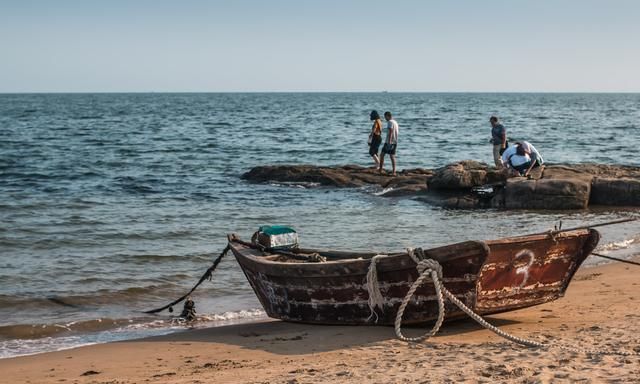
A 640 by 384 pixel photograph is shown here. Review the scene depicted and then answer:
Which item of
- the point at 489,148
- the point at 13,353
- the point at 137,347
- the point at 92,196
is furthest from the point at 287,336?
the point at 489,148

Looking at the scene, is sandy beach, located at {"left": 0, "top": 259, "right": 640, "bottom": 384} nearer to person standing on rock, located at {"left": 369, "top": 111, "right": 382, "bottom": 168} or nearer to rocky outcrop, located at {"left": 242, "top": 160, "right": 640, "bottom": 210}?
rocky outcrop, located at {"left": 242, "top": 160, "right": 640, "bottom": 210}

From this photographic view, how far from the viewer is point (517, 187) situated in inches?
685

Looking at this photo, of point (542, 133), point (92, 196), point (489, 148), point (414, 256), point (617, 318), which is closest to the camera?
point (414, 256)

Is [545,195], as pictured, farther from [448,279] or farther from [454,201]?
[448,279]

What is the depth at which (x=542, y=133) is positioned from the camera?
44.1 meters

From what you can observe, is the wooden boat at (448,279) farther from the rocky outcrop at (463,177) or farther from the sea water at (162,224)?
the rocky outcrop at (463,177)

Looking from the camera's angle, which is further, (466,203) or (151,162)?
(151,162)

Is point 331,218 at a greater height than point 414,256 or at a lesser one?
lesser

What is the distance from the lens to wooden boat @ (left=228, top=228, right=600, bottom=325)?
7.45 m

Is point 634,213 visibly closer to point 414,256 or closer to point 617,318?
point 617,318

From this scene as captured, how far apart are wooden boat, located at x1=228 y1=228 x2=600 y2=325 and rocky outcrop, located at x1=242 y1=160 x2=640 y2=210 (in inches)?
371

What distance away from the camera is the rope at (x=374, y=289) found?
25.4 ft

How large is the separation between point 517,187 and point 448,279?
34.1 feet

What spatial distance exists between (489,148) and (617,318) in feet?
90.6
